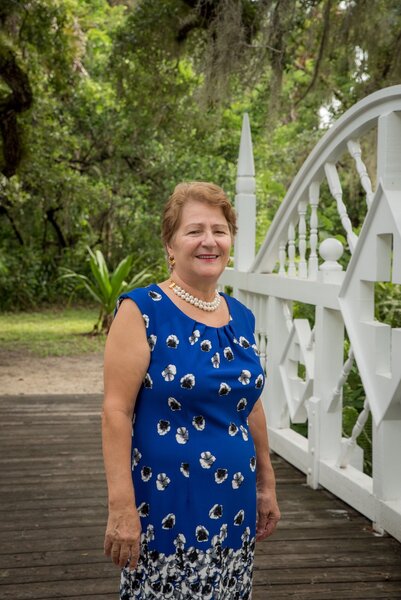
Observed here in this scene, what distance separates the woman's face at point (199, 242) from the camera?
2131 millimetres

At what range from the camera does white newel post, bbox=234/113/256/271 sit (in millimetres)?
5375

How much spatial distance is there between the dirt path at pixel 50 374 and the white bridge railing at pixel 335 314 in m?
3.34

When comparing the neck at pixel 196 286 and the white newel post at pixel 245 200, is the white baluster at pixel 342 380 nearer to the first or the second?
the white newel post at pixel 245 200

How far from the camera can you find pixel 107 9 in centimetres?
1673

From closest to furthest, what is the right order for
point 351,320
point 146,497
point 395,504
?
point 146,497
point 395,504
point 351,320

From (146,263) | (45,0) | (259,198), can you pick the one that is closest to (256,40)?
(45,0)

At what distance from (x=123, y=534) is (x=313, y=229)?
266 cm

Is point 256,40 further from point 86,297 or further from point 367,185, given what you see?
point 86,297

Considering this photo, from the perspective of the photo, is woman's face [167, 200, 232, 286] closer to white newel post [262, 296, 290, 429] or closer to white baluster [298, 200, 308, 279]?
white baluster [298, 200, 308, 279]

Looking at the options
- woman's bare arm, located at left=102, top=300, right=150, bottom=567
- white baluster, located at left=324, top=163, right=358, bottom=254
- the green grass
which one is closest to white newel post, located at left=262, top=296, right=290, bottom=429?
white baluster, located at left=324, top=163, right=358, bottom=254

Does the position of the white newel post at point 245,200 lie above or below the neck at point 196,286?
above

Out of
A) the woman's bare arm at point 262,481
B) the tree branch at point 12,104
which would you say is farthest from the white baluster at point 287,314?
the tree branch at point 12,104

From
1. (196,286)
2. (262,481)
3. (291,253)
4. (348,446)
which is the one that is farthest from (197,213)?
(291,253)

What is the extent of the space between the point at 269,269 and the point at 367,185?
1654 millimetres
